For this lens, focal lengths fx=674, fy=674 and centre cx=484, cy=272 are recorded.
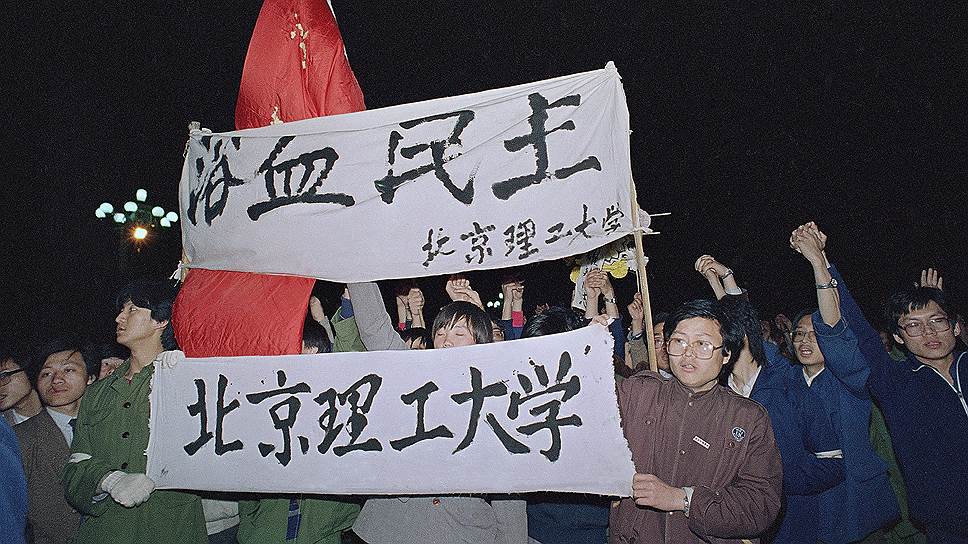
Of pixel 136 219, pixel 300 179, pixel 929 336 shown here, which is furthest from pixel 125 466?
pixel 136 219

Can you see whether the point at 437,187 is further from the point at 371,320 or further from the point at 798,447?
the point at 798,447

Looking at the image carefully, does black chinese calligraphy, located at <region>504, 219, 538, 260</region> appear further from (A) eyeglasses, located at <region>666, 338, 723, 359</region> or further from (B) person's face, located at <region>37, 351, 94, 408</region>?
(B) person's face, located at <region>37, 351, 94, 408</region>

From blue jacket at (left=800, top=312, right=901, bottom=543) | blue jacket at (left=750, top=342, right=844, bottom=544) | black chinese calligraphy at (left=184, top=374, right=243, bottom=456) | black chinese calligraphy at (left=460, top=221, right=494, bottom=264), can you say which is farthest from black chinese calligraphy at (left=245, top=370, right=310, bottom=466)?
blue jacket at (left=800, top=312, right=901, bottom=543)

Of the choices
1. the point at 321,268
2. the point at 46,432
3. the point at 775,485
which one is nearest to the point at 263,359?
the point at 321,268

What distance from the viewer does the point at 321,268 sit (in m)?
3.10

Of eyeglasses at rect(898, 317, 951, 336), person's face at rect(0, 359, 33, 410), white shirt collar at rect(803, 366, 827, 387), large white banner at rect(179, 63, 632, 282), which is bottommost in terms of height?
white shirt collar at rect(803, 366, 827, 387)

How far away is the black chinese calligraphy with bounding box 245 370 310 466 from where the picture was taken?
2916 millimetres

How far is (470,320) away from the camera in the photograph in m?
3.18

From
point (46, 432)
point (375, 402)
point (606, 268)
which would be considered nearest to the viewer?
point (375, 402)

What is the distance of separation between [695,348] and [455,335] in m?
1.08

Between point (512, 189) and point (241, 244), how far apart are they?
4.49 ft

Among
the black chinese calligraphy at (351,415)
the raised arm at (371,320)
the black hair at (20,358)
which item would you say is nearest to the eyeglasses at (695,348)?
the black chinese calligraphy at (351,415)

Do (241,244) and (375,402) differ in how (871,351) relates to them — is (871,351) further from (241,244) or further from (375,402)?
(241,244)

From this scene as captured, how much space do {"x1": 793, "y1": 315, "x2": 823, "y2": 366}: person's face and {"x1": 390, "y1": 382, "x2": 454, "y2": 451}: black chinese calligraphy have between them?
2.33m
